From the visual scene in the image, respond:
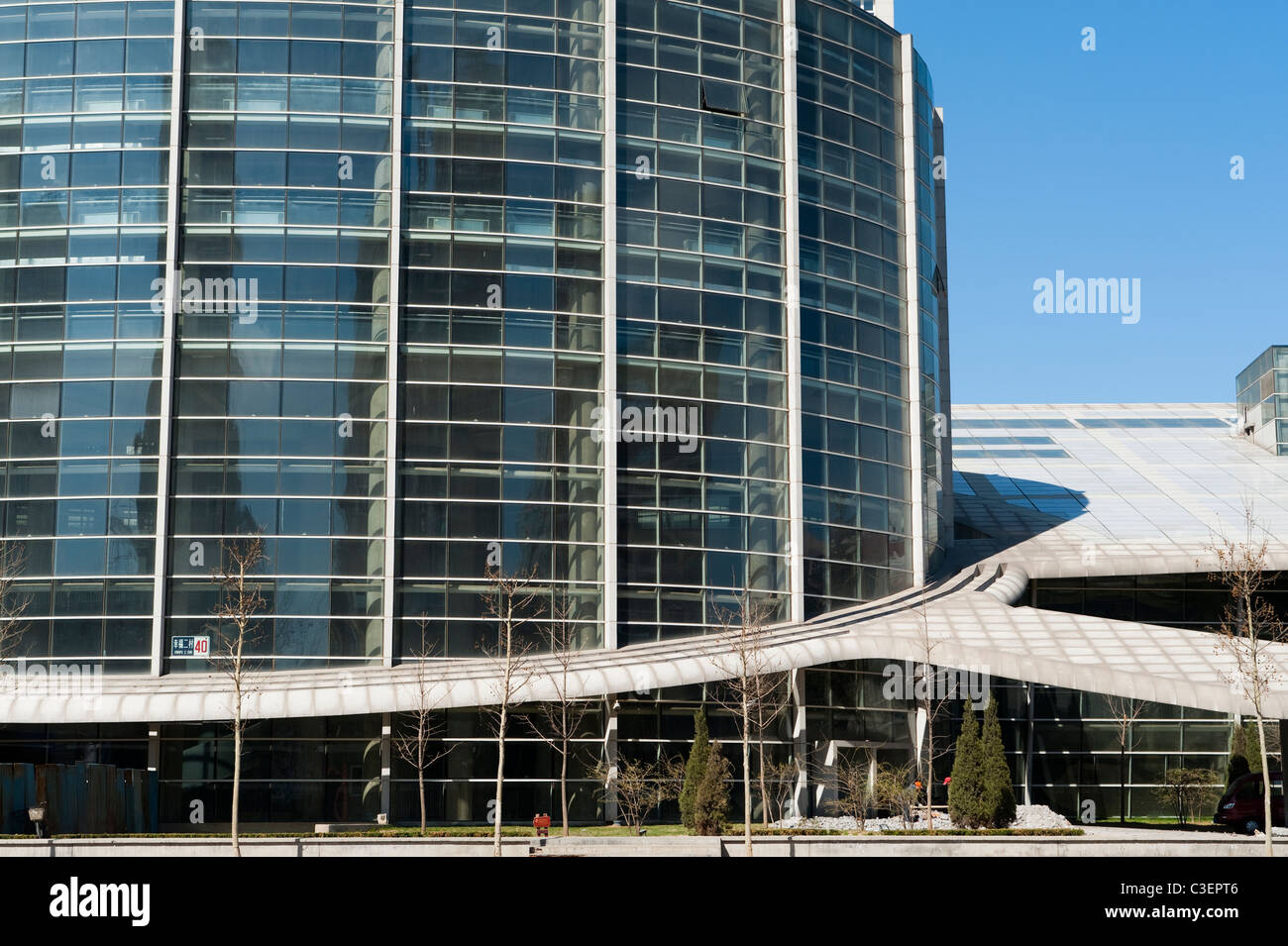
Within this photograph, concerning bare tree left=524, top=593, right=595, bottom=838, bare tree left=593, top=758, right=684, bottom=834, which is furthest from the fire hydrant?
bare tree left=593, top=758, right=684, bottom=834

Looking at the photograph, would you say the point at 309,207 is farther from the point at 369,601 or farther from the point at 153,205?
the point at 369,601

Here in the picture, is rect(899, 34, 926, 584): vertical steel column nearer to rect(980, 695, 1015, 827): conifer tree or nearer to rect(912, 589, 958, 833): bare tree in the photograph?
→ rect(912, 589, 958, 833): bare tree

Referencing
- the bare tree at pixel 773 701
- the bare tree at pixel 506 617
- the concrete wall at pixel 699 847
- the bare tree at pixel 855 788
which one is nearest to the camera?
the concrete wall at pixel 699 847

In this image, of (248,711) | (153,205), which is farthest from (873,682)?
(153,205)

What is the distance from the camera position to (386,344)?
164 ft

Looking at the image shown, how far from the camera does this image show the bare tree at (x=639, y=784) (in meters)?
48.1

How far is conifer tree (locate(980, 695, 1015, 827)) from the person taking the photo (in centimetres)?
4316

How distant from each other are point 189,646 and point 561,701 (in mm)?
12386

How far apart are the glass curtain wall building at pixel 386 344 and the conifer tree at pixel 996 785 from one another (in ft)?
35.9

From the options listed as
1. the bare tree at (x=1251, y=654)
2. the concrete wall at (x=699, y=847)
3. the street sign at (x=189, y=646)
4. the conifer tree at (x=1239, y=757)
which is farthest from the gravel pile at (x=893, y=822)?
the street sign at (x=189, y=646)

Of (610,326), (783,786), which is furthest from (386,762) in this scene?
(610,326)

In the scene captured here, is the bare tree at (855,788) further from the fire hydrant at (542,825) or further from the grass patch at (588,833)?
the fire hydrant at (542,825)

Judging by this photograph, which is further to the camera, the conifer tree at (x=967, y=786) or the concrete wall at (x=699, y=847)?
the conifer tree at (x=967, y=786)
